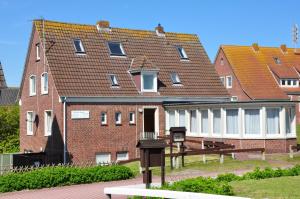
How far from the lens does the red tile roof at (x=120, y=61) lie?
3353 centimetres

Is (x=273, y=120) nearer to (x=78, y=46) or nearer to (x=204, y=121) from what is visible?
(x=204, y=121)

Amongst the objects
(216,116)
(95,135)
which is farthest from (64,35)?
(216,116)

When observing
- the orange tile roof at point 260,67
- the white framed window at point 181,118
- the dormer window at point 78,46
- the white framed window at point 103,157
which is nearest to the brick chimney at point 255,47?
the orange tile roof at point 260,67

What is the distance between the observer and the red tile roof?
110 ft

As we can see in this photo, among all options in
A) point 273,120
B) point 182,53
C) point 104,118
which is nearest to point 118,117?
point 104,118

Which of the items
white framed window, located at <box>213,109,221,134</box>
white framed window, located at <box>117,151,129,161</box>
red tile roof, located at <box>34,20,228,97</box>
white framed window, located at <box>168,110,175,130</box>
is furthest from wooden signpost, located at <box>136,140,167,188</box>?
white framed window, located at <box>168,110,175,130</box>

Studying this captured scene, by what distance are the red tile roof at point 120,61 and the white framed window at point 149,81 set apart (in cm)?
63

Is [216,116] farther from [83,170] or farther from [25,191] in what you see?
[25,191]

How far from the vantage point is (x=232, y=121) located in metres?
30.7

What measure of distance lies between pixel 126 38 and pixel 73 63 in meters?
6.09

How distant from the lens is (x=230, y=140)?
30.7 metres

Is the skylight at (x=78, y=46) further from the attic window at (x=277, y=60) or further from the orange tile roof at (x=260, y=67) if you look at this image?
the attic window at (x=277, y=60)

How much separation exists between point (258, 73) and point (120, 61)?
80.8ft

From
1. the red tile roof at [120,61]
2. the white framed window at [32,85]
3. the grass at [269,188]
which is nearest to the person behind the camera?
the grass at [269,188]
